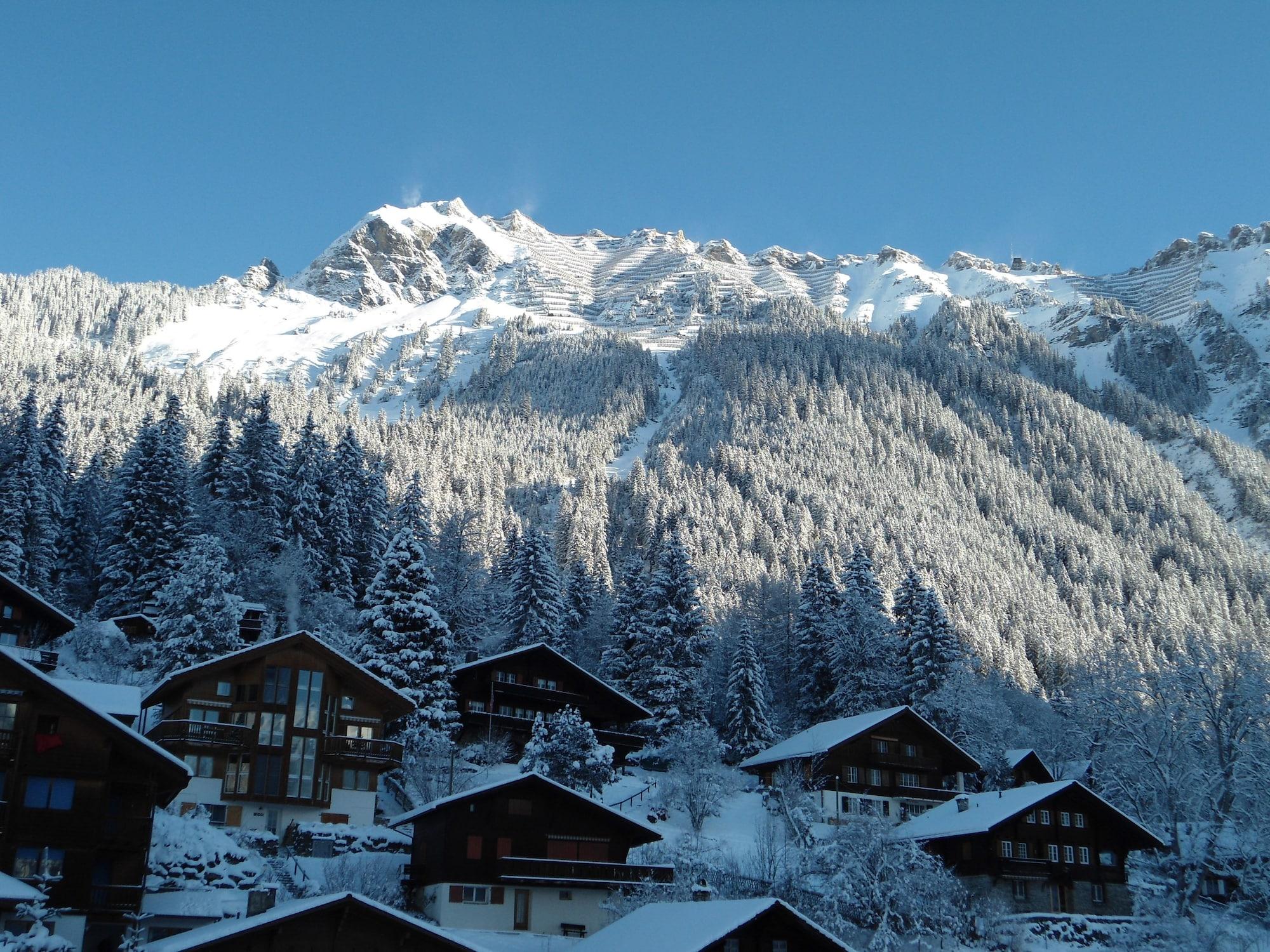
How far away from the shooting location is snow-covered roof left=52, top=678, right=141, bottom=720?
39.8 meters

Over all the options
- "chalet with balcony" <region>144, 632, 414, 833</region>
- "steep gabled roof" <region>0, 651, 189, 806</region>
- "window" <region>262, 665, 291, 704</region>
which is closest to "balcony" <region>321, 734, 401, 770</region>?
"chalet with balcony" <region>144, 632, 414, 833</region>

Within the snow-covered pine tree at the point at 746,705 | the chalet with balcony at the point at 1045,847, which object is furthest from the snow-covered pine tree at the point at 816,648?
the chalet with balcony at the point at 1045,847

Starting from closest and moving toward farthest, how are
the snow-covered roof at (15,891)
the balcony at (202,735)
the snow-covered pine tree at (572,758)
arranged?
the snow-covered roof at (15,891) → the balcony at (202,735) → the snow-covered pine tree at (572,758)

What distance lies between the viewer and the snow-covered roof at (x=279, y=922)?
26281 millimetres

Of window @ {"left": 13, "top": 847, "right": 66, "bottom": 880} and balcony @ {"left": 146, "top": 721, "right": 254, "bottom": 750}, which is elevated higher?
balcony @ {"left": 146, "top": 721, "right": 254, "bottom": 750}

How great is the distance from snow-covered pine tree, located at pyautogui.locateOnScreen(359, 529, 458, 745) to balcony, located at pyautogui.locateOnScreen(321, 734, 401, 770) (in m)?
4.91

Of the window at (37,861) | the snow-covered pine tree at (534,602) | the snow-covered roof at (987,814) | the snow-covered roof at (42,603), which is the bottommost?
the window at (37,861)

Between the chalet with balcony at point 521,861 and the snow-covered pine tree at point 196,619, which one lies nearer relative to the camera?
the chalet with balcony at point 521,861

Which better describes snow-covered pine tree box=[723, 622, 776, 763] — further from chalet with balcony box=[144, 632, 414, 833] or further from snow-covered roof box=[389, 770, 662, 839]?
chalet with balcony box=[144, 632, 414, 833]

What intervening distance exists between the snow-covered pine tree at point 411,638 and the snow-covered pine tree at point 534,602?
15.2 m

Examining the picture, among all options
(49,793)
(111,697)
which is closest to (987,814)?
(111,697)

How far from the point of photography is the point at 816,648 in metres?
79.8

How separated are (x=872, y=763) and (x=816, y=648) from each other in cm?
1428

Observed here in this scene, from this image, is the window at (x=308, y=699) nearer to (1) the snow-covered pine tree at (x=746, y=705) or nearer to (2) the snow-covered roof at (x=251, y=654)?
(2) the snow-covered roof at (x=251, y=654)
